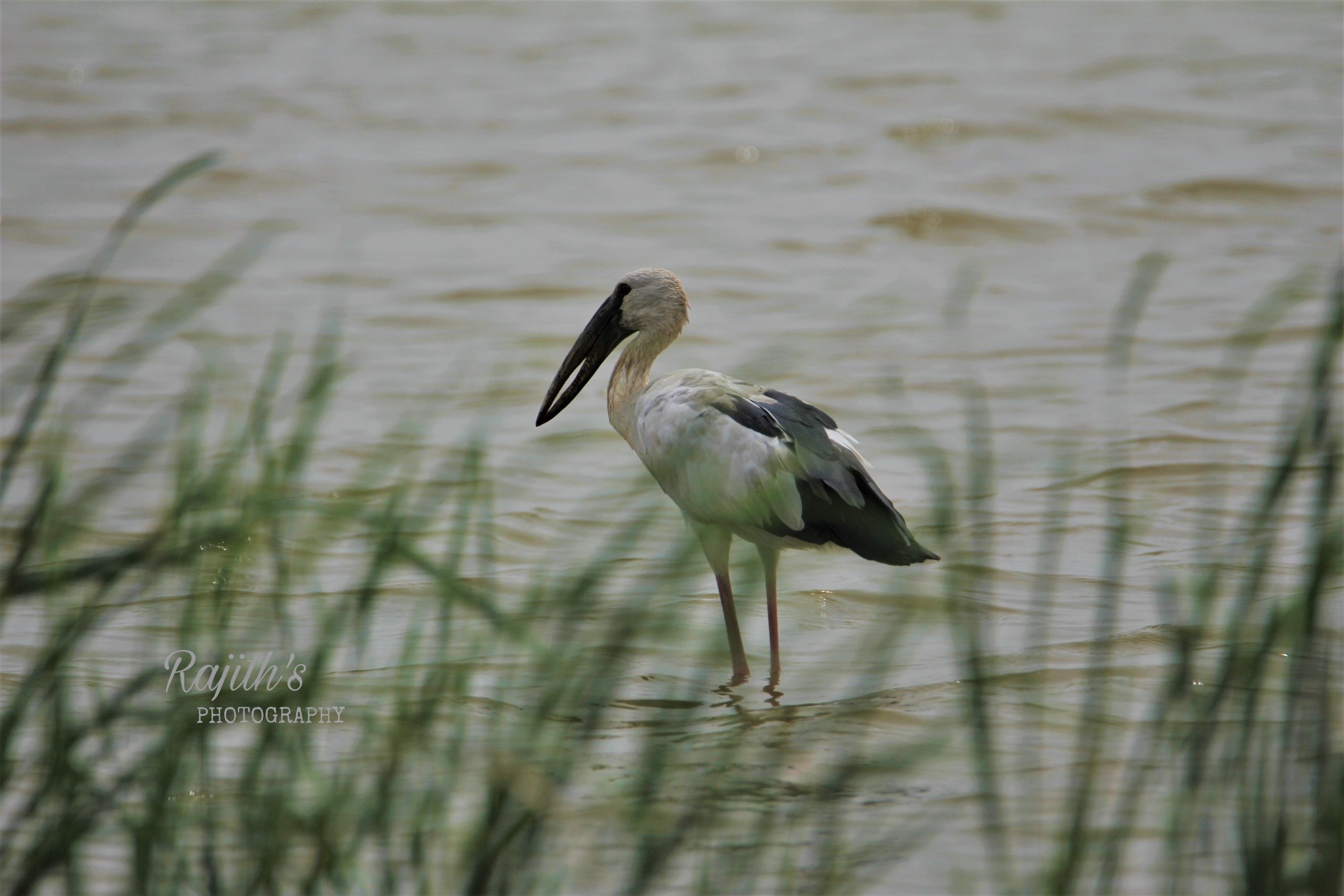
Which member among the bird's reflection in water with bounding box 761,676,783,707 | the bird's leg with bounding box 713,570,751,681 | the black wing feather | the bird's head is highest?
the bird's head

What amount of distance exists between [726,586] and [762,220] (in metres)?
7.82

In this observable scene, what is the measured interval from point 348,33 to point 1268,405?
38.7 ft

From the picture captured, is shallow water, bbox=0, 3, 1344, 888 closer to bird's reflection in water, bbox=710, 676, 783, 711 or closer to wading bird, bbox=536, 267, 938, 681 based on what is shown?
bird's reflection in water, bbox=710, 676, 783, 711

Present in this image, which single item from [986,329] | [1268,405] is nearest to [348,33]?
[986,329]

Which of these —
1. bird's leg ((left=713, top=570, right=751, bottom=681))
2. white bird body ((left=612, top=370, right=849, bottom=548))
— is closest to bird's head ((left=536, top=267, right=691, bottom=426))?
white bird body ((left=612, top=370, right=849, bottom=548))

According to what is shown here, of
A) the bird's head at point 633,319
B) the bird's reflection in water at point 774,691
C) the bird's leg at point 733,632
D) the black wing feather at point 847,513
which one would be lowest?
the bird's reflection in water at point 774,691

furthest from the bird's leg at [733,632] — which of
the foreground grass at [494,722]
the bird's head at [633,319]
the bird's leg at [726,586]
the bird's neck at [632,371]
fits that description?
the foreground grass at [494,722]

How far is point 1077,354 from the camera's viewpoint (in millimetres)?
9102

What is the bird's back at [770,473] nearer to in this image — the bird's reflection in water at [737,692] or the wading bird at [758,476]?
the wading bird at [758,476]

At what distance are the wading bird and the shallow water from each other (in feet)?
0.69

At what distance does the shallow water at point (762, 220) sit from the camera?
6.38 m

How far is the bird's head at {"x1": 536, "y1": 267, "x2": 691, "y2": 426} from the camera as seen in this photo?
5562mm

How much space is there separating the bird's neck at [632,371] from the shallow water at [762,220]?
1.24 feet

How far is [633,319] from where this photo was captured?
5598 millimetres
